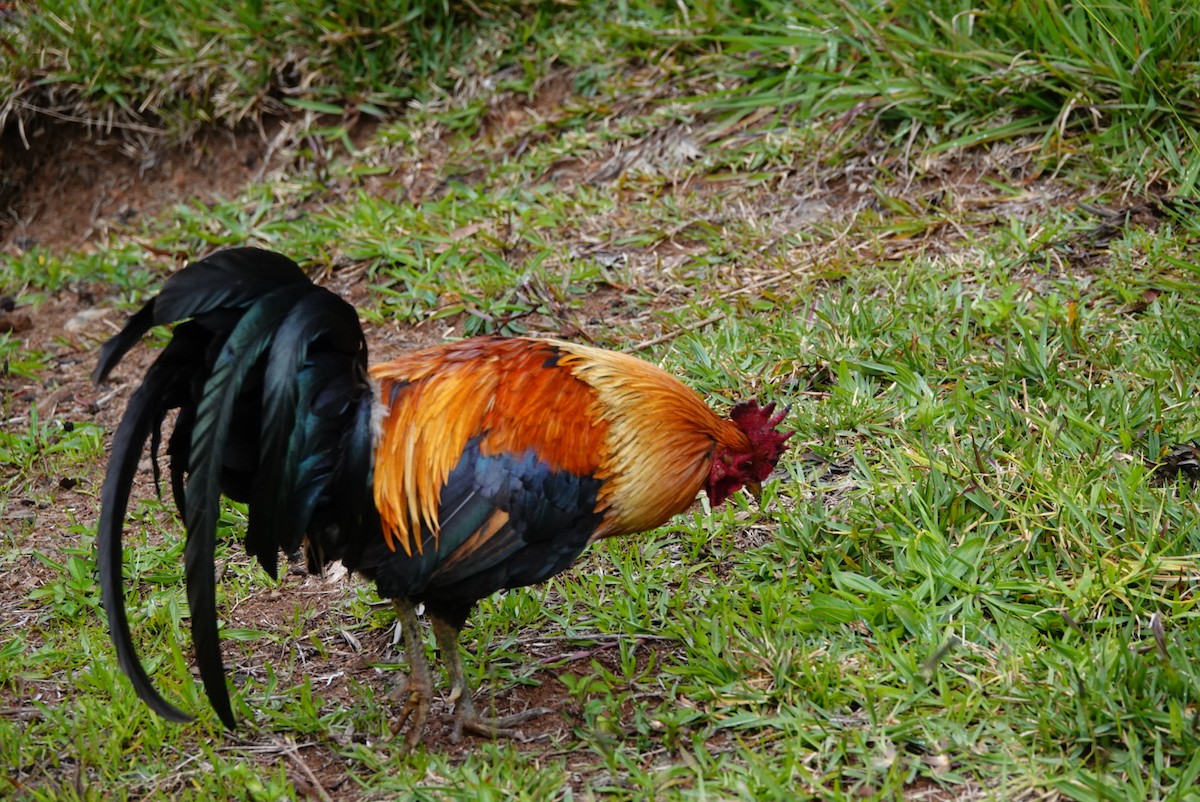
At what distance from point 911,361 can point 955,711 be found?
172 cm

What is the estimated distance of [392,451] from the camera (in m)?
2.97

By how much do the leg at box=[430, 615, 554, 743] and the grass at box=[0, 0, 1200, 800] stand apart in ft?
0.27

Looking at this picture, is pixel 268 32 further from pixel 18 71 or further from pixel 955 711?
pixel 955 711

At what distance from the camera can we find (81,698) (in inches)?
132

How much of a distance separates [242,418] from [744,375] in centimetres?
216

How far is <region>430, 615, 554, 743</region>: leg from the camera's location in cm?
318

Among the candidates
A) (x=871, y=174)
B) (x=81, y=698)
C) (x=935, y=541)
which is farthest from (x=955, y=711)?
(x=871, y=174)

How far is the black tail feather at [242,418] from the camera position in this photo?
262 centimetres

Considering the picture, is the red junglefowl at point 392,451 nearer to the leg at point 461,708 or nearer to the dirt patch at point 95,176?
the leg at point 461,708

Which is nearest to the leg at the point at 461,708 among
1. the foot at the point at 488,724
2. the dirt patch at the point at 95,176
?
the foot at the point at 488,724

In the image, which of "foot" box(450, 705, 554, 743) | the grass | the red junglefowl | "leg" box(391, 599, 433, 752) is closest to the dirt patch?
the grass

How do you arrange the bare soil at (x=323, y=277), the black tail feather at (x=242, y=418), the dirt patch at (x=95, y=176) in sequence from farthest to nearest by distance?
the dirt patch at (x=95, y=176) < the bare soil at (x=323, y=277) < the black tail feather at (x=242, y=418)

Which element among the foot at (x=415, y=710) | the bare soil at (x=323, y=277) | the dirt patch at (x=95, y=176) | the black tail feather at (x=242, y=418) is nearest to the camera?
the black tail feather at (x=242, y=418)

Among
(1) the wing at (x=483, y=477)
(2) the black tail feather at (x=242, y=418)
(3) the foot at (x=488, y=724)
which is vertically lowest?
(3) the foot at (x=488, y=724)
